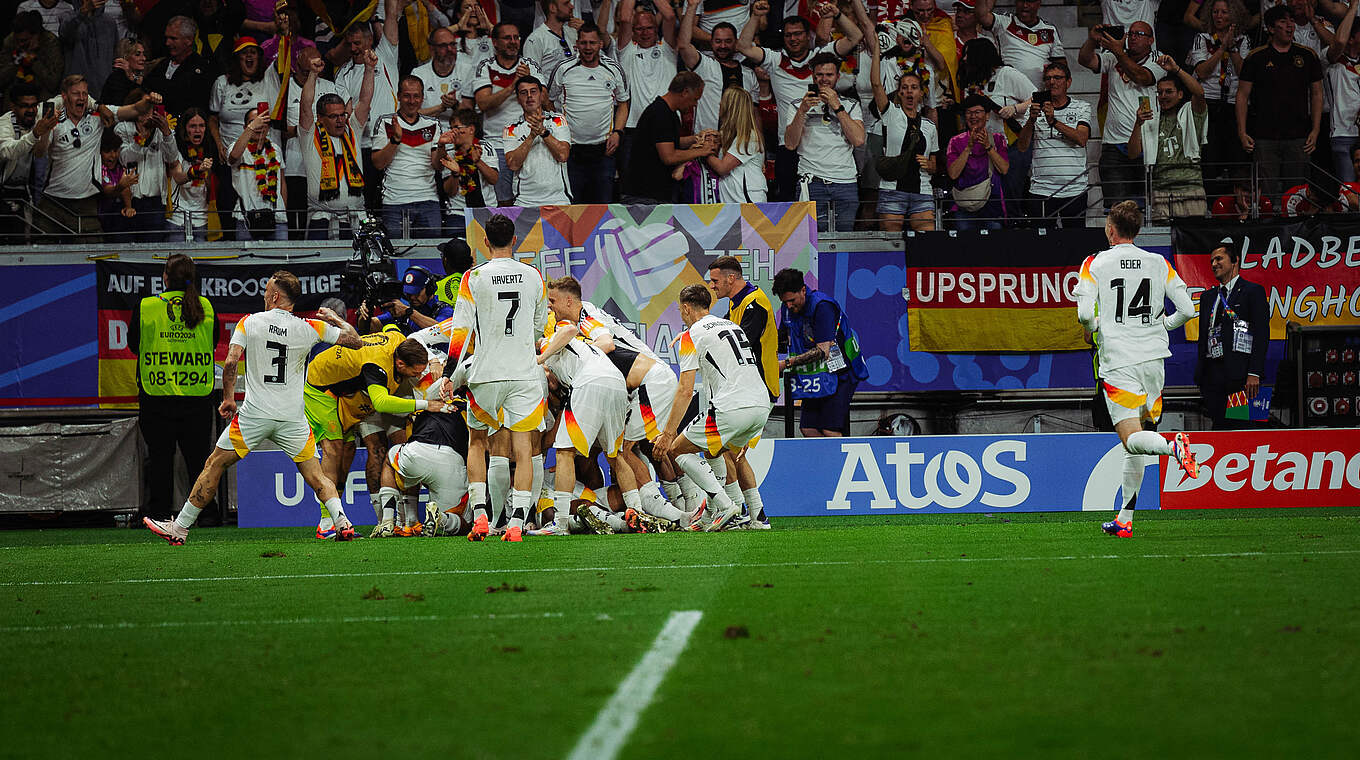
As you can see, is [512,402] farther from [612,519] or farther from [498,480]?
[612,519]

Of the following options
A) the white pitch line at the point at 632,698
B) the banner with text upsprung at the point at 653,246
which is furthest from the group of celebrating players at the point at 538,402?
the white pitch line at the point at 632,698

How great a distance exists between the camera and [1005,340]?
14.9 metres

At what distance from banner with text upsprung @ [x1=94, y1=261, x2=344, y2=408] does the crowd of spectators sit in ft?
2.47

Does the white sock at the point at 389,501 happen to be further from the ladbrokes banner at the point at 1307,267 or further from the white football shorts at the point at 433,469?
the ladbrokes banner at the point at 1307,267

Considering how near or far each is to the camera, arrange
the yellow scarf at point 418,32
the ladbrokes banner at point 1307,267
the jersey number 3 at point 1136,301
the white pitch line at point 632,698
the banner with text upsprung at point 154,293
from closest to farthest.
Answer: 1. the white pitch line at point 632,698
2. the jersey number 3 at point 1136,301
3. the banner with text upsprung at point 154,293
4. the ladbrokes banner at point 1307,267
5. the yellow scarf at point 418,32

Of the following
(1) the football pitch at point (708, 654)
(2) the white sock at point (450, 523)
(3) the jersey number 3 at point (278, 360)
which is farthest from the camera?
(2) the white sock at point (450, 523)

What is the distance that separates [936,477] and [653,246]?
3.88 metres

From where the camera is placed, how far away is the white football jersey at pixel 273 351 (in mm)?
10281

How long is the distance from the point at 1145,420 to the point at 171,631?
669 centimetres

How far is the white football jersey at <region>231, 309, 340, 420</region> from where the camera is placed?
10.3 m

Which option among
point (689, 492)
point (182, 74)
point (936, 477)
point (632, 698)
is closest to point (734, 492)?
point (689, 492)

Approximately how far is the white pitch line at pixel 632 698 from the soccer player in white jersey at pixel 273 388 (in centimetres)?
598

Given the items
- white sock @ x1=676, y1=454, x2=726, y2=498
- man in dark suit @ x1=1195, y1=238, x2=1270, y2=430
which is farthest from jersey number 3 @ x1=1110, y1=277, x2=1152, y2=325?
man in dark suit @ x1=1195, y1=238, x2=1270, y2=430

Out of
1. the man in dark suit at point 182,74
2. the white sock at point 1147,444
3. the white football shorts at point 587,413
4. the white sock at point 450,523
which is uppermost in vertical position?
the man in dark suit at point 182,74
